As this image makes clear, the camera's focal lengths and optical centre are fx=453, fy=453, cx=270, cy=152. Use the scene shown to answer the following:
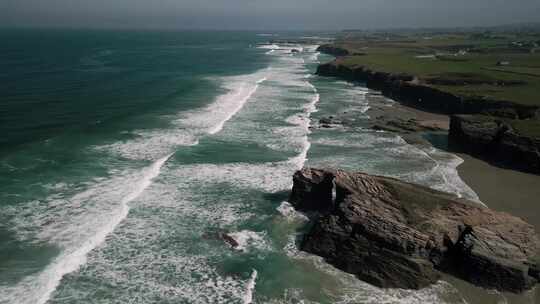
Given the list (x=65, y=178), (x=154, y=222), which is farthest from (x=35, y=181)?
(x=154, y=222)

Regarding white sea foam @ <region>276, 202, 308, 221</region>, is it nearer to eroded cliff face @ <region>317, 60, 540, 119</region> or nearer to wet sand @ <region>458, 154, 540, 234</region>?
wet sand @ <region>458, 154, 540, 234</region>

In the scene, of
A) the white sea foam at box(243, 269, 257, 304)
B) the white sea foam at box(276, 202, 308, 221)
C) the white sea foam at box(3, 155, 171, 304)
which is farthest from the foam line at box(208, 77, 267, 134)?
the white sea foam at box(243, 269, 257, 304)

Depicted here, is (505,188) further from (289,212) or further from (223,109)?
(223,109)

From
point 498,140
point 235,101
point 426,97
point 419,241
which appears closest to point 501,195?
point 498,140

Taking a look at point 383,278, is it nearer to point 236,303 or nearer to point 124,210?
point 236,303

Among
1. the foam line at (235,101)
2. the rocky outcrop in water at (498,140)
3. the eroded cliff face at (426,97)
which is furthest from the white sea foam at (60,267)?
the eroded cliff face at (426,97)
